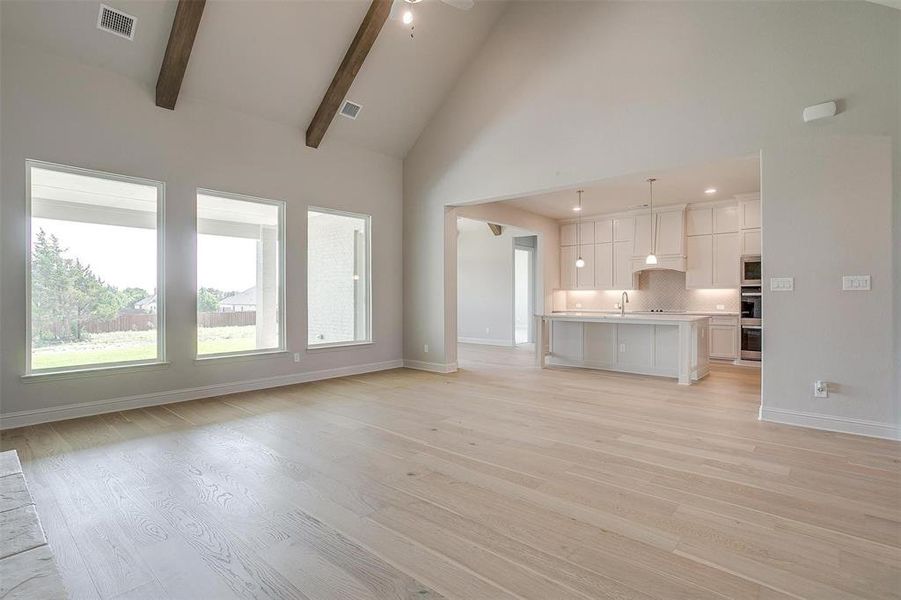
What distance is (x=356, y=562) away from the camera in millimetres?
1896

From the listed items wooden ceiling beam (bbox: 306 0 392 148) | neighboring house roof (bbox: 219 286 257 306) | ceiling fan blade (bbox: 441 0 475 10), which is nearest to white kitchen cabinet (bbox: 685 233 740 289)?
ceiling fan blade (bbox: 441 0 475 10)

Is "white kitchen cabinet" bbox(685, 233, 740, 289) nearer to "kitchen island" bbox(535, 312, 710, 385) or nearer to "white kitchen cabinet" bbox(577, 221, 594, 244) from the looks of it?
"kitchen island" bbox(535, 312, 710, 385)

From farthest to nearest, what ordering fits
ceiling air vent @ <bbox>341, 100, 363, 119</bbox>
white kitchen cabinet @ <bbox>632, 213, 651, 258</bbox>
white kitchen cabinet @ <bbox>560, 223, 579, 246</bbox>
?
white kitchen cabinet @ <bbox>560, 223, 579, 246</bbox> < white kitchen cabinet @ <bbox>632, 213, 651, 258</bbox> < ceiling air vent @ <bbox>341, 100, 363, 119</bbox>

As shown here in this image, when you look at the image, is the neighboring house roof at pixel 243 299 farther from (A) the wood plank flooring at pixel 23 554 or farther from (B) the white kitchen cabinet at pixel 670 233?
(B) the white kitchen cabinet at pixel 670 233

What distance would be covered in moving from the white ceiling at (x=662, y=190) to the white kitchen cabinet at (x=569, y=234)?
605mm

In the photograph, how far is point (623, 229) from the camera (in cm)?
899

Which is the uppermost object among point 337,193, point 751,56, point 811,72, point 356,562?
point 751,56

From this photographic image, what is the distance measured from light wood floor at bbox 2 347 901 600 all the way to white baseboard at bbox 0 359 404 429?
20 cm

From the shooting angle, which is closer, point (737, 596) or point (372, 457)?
point (737, 596)

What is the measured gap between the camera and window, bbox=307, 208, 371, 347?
6.19 m

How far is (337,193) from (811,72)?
18.0 ft

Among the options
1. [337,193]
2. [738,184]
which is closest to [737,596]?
[337,193]

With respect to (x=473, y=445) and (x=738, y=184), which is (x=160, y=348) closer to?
(x=473, y=445)

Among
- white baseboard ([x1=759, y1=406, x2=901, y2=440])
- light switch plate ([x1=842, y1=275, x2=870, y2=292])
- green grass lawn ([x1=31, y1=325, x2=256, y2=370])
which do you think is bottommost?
white baseboard ([x1=759, y1=406, x2=901, y2=440])
